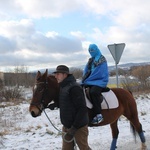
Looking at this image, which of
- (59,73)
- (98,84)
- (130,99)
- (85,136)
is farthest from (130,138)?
(59,73)

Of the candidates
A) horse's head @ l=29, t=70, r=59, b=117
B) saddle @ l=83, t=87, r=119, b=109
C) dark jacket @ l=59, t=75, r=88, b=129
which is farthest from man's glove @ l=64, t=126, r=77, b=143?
saddle @ l=83, t=87, r=119, b=109

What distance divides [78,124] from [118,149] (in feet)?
10.6

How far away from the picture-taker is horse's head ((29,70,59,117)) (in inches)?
181

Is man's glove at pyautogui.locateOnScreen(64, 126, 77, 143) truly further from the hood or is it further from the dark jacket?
Result: the hood

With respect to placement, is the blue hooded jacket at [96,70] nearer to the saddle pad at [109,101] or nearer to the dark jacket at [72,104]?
the saddle pad at [109,101]

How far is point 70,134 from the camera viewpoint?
161 inches

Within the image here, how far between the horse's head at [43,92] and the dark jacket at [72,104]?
22.9 inches

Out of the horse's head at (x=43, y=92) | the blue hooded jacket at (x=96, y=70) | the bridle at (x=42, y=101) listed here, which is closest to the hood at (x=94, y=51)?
the blue hooded jacket at (x=96, y=70)

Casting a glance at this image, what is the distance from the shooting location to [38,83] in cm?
472

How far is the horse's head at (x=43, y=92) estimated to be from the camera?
4.59m

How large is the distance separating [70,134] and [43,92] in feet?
3.26

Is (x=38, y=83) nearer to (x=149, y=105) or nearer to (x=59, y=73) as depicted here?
(x=59, y=73)

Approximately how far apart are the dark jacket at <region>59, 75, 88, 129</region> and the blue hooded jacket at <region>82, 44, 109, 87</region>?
1.48 meters

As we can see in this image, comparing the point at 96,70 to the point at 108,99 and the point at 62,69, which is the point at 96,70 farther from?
the point at 62,69
